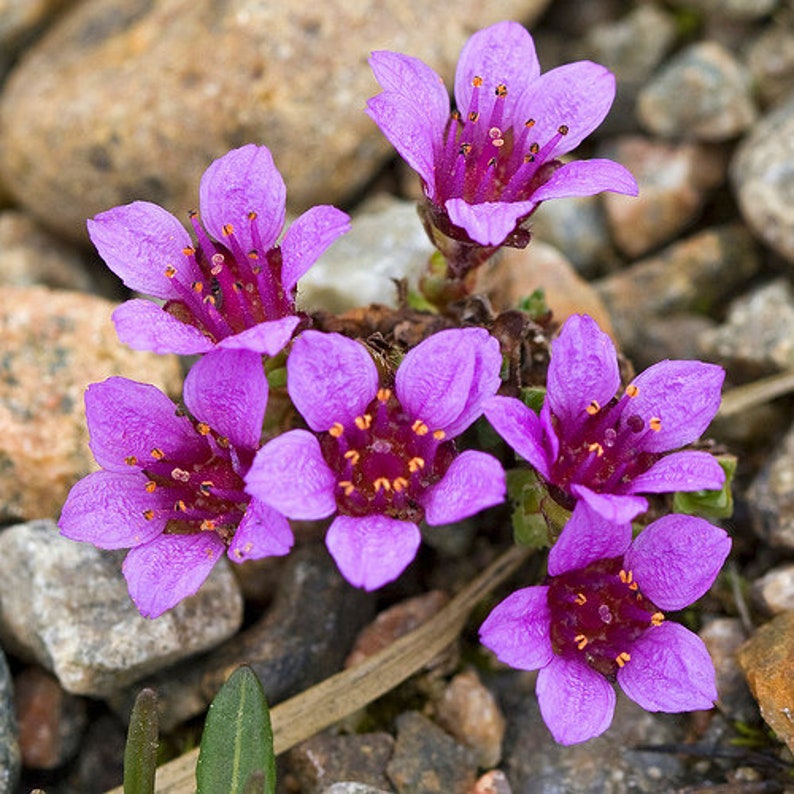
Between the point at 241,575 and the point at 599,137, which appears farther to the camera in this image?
the point at 599,137

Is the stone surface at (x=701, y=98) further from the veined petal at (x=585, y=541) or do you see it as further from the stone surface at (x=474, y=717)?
the stone surface at (x=474, y=717)

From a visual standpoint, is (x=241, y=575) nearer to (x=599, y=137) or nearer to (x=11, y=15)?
(x=599, y=137)

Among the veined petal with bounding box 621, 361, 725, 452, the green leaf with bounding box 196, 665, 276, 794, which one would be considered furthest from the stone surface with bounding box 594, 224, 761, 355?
the green leaf with bounding box 196, 665, 276, 794

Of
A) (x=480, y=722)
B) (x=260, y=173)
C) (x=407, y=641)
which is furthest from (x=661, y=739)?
(x=260, y=173)

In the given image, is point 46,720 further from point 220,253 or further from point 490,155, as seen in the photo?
point 490,155

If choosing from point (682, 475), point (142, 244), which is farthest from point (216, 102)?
point (682, 475)

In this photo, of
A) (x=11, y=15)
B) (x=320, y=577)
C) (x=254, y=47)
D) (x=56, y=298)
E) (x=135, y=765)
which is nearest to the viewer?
(x=135, y=765)

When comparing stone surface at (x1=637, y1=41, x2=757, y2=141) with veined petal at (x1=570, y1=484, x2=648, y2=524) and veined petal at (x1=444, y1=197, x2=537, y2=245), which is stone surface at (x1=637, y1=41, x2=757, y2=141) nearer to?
veined petal at (x1=444, y1=197, x2=537, y2=245)

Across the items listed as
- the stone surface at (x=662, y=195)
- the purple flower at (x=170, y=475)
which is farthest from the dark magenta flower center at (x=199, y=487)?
the stone surface at (x=662, y=195)
